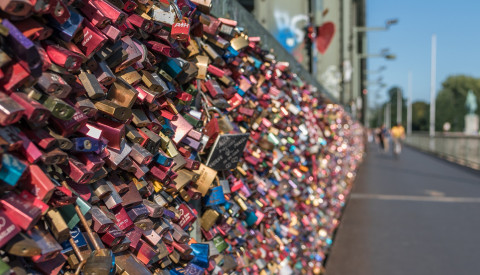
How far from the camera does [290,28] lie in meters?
12.2

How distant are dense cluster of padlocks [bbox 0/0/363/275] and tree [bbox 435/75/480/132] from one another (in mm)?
112399

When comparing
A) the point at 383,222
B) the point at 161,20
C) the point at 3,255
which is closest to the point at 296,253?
the point at 161,20

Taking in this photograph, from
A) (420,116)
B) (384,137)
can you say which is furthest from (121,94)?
(420,116)

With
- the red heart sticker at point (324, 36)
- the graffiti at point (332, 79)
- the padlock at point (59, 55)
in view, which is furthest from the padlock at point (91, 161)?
the graffiti at point (332, 79)

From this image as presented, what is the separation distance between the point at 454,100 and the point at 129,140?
141 meters

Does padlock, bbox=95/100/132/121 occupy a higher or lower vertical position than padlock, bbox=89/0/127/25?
lower

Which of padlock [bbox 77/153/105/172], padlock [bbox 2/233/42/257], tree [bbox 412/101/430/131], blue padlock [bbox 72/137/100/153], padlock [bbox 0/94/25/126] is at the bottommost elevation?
tree [bbox 412/101/430/131]

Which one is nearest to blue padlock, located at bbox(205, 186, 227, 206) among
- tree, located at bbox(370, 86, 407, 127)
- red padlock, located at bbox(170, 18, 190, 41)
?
red padlock, located at bbox(170, 18, 190, 41)

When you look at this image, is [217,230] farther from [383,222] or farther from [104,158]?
[383,222]

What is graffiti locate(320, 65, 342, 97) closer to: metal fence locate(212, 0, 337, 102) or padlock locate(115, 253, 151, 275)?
metal fence locate(212, 0, 337, 102)

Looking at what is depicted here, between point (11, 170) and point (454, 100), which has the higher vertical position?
point (454, 100)

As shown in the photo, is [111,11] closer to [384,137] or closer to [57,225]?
[57,225]

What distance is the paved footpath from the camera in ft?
19.2

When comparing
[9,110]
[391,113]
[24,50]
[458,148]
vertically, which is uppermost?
[24,50]
